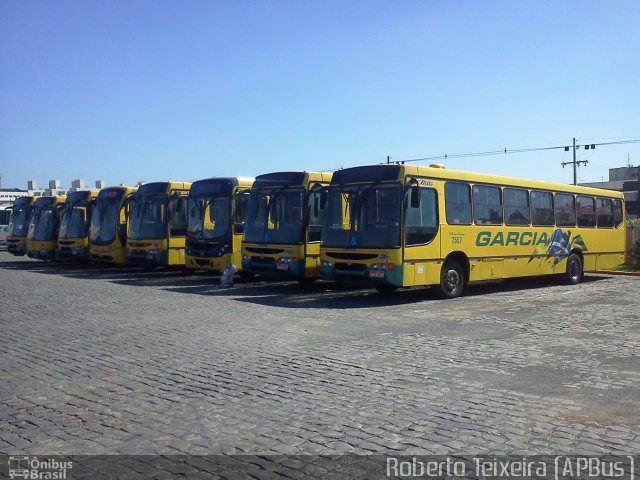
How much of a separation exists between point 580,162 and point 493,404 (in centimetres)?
Answer: 5258

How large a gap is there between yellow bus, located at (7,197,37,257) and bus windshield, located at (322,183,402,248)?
62.0 ft

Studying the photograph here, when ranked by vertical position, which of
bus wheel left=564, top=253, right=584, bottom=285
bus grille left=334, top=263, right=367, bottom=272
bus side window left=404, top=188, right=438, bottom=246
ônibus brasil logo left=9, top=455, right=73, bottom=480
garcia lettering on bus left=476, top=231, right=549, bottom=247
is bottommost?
ônibus brasil logo left=9, top=455, right=73, bottom=480

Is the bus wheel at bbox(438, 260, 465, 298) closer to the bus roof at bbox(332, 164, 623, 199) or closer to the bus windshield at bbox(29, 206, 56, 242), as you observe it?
the bus roof at bbox(332, 164, 623, 199)

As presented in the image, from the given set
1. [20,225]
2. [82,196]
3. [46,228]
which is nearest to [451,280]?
[82,196]

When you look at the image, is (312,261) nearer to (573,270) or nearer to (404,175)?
(404,175)

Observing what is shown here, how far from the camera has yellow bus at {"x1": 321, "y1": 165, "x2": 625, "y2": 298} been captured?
47.7ft

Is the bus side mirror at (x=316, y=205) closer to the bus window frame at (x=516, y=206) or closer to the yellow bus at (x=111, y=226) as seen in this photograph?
the bus window frame at (x=516, y=206)

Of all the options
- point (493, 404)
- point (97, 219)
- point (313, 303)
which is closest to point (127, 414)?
point (493, 404)

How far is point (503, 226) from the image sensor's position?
17.3 m

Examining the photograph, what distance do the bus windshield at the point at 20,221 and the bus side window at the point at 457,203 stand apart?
21060 millimetres

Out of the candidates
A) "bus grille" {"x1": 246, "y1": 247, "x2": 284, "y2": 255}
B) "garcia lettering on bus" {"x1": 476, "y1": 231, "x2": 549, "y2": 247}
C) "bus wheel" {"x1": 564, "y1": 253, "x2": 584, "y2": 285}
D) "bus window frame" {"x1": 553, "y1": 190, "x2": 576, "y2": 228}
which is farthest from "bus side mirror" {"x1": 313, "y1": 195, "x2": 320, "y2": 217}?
"bus wheel" {"x1": 564, "y1": 253, "x2": 584, "y2": 285}

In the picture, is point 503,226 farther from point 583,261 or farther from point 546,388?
point 546,388

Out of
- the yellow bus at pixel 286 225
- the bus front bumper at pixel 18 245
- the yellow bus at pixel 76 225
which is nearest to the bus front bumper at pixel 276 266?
the yellow bus at pixel 286 225

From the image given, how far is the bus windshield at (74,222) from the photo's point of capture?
25.9m
